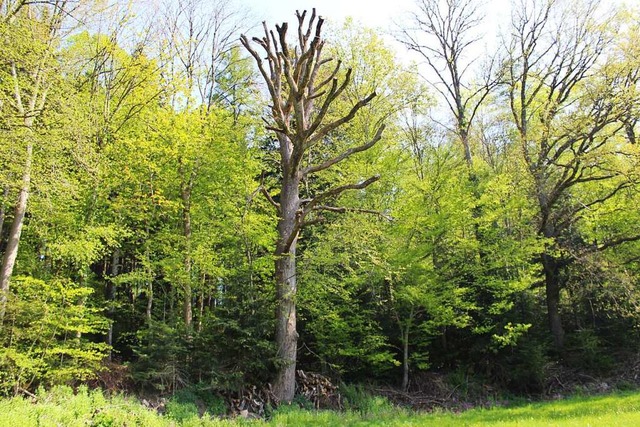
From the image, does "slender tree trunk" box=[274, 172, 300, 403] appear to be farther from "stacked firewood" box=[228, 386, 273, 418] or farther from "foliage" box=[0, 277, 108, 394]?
"foliage" box=[0, 277, 108, 394]

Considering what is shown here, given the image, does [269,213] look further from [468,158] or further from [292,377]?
[468,158]

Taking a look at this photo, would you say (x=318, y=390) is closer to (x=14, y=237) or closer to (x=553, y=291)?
(x=14, y=237)

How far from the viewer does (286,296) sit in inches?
411

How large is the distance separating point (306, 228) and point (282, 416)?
7263 mm

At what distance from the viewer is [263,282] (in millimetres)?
13094

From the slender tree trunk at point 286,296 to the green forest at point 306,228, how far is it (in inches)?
2.1

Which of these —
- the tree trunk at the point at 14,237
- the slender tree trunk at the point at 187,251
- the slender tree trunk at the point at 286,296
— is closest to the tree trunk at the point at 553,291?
the slender tree trunk at the point at 286,296

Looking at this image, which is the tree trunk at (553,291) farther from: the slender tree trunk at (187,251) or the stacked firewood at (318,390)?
the slender tree trunk at (187,251)

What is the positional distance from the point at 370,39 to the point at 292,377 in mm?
12557

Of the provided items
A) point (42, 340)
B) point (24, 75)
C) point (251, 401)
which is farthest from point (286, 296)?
point (24, 75)

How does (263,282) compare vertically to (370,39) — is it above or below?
below

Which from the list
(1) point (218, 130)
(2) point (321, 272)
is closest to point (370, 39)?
(1) point (218, 130)

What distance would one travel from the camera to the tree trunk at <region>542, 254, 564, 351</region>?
51.1 ft

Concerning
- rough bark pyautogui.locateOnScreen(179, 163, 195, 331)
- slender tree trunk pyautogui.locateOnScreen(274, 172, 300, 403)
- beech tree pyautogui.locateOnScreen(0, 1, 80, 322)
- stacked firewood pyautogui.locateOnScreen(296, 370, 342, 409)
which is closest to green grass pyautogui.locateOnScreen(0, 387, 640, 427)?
slender tree trunk pyautogui.locateOnScreen(274, 172, 300, 403)
